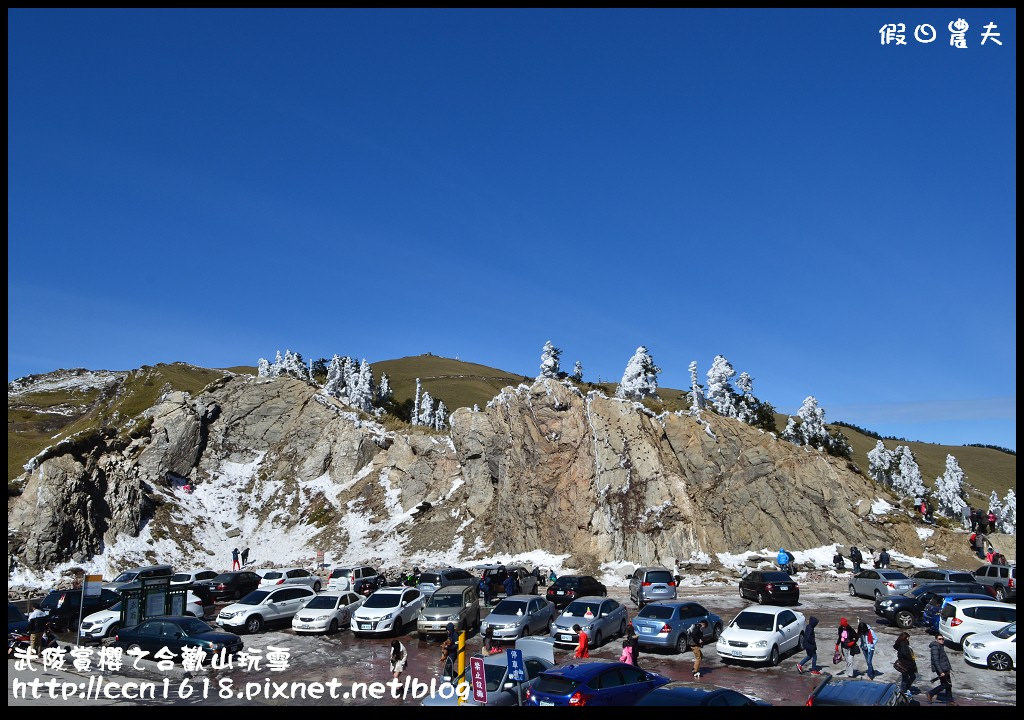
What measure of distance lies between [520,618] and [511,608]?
2.51ft

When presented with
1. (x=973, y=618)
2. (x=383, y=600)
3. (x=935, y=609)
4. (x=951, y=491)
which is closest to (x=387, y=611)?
(x=383, y=600)

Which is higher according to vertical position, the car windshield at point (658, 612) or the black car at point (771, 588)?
the car windshield at point (658, 612)

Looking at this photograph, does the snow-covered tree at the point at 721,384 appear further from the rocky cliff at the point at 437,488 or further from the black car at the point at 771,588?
the black car at the point at 771,588

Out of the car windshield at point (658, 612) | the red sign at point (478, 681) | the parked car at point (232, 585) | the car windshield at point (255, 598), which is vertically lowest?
the parked car at point (232, 585)

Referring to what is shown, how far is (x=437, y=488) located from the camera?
6347 cm

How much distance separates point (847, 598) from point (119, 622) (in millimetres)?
32941

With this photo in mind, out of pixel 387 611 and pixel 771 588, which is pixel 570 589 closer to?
pixel 771 588

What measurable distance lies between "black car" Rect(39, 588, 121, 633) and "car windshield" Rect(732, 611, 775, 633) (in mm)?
24149

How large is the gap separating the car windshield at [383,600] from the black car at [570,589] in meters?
8.07

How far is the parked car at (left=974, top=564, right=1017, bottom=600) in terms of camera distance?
31.6 meters

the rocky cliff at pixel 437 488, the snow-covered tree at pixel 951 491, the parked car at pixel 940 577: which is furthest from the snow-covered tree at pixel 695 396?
the snow-covered tree at pixel 951 491

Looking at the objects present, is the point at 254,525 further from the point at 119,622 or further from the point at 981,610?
the point at 981,610

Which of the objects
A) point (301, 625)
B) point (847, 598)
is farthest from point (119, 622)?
point (847, 598)

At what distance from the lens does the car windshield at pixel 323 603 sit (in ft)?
86.8
